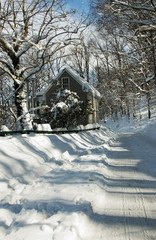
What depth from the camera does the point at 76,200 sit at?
3342mm

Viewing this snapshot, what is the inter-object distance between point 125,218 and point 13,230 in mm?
1524

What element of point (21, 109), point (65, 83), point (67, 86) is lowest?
point (21, 109)

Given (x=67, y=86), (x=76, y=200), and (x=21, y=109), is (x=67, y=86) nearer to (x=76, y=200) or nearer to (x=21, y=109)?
(x=21, y=109)

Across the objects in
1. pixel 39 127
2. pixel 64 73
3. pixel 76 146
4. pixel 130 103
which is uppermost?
pixel 64 73

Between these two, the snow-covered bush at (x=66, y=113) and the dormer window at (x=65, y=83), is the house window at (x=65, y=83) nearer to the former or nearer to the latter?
the dormer window at (x=65, y=83)

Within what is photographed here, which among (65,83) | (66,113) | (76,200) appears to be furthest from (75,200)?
(65,83)

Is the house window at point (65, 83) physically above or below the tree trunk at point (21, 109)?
above

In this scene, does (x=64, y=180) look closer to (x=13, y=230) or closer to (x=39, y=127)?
(x=13, y=230)

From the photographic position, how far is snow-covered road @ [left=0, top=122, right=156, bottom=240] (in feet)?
8.32

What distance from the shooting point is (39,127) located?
10719 millimetres

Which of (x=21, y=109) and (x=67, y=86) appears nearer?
(x=21, y=109)

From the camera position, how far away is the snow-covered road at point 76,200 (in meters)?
2.54

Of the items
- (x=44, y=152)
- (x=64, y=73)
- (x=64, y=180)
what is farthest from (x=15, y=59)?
(x=64, y=73)

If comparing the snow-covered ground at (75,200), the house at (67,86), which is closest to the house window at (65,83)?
the house at (67,86)
